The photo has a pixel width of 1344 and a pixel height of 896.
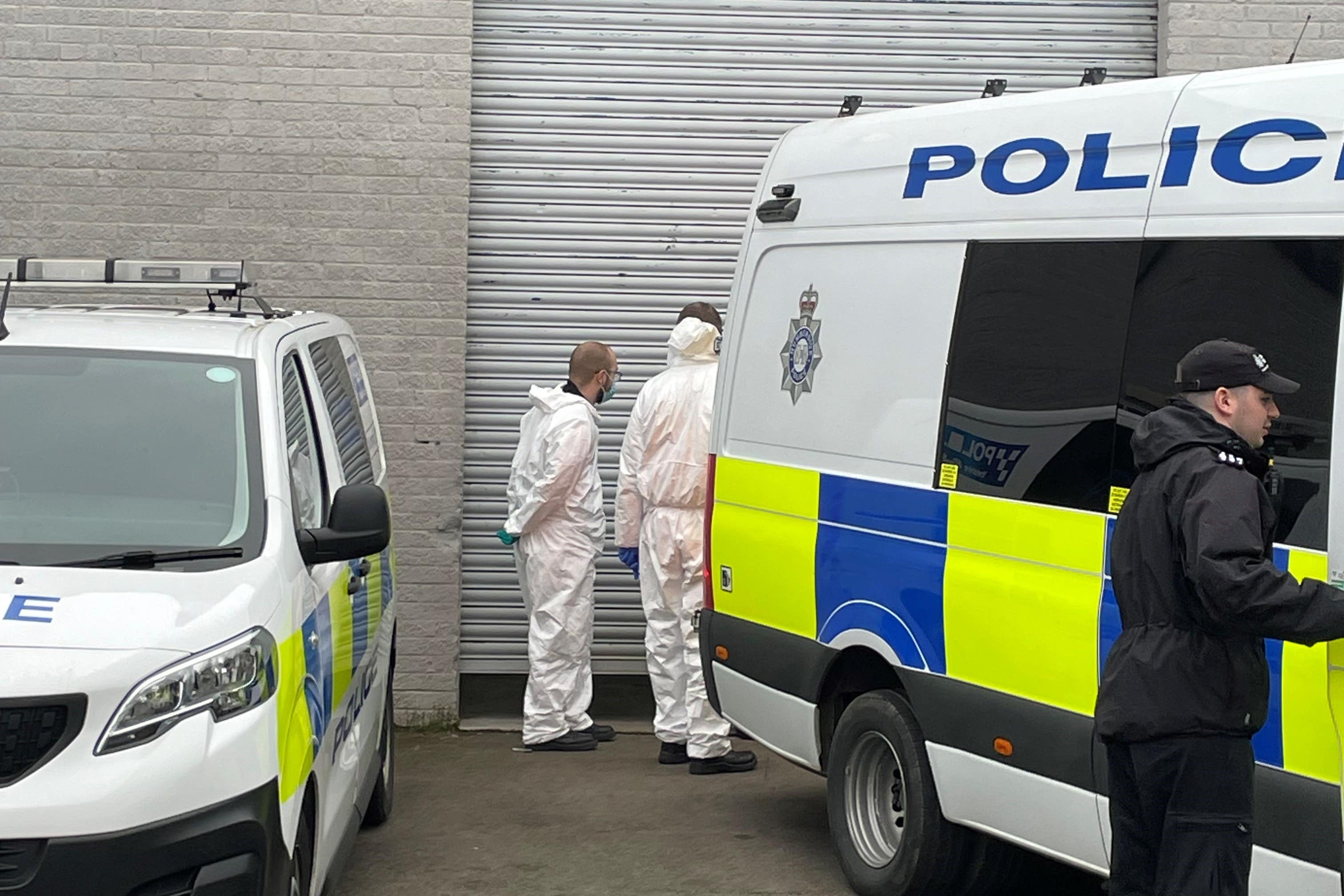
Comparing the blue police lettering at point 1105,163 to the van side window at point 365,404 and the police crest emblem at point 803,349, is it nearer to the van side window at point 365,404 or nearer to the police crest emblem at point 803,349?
the police crest emblem at point 803,349

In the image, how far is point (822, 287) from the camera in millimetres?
5910

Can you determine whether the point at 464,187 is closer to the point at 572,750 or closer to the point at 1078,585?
the point at 572,750

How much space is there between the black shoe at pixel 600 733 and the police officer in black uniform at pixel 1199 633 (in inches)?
184

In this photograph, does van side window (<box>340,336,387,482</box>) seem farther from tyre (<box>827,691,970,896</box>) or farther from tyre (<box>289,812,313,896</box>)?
tyre (<box>289,812,313,896</box>)

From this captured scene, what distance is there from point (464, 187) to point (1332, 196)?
5.42m

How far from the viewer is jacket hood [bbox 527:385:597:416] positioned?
27.2ft

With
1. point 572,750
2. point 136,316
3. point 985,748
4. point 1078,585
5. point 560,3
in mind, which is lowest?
point 572,750

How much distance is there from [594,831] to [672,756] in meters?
1.33

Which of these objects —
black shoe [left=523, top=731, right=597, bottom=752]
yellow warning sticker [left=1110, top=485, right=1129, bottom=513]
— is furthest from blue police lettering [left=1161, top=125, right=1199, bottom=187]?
black shoe [left=523, top=731, right=597, bottom=752]

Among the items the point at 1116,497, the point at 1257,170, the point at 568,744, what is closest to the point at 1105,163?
the point at 1257,170

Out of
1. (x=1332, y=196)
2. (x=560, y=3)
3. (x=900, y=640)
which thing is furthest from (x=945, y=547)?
(x=560, y=3)

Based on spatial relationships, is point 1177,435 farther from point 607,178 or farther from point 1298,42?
point 607,178

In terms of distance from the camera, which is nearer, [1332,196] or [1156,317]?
[1332,196]

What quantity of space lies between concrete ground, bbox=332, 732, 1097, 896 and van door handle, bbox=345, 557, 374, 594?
43.1 inches
